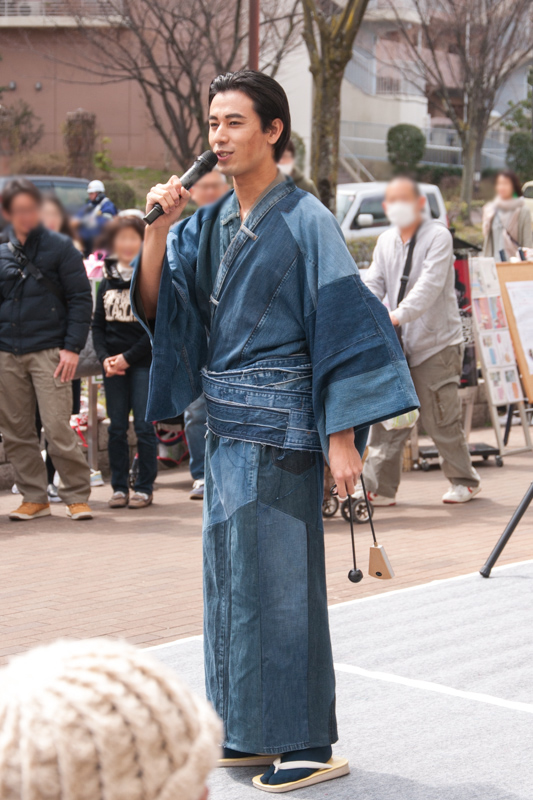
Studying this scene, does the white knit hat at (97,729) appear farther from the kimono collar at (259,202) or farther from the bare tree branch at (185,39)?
the bare tree branch at (185,39)

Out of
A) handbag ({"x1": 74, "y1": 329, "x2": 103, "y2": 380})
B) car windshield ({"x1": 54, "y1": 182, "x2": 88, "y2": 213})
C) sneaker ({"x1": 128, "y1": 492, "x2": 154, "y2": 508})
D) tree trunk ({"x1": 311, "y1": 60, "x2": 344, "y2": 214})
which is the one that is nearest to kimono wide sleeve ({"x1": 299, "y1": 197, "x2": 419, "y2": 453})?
sneaker ({"x1": 128, "y1": 492, "x2": 154, "y2": 508})

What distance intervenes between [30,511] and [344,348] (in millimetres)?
4598

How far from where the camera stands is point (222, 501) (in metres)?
3.20

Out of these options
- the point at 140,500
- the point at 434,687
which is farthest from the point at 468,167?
the point at 434,687

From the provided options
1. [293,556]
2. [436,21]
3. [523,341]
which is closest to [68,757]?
[293,556]

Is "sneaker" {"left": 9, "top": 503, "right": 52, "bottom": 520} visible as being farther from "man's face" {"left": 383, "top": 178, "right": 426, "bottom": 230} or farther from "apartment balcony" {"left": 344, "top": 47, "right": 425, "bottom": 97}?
"apartment balcony" {"left": 344, "top": 47, "right": 425, "bottom": 97}

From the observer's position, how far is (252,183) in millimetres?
3211

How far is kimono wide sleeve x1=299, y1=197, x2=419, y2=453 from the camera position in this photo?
3092 millimetres

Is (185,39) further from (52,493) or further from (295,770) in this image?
(295,770)

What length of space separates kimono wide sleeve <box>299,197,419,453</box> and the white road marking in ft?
4.22

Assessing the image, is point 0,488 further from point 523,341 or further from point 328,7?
point 328,7

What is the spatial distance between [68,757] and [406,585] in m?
4.61

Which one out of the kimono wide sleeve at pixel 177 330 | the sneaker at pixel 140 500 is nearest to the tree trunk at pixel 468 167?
the sneaker at pixel 140 500

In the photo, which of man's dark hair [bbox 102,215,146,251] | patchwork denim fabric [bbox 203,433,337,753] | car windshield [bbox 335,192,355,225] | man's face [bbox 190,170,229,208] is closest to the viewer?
patchwork denim fabric [bbox 203,433,337,753]
